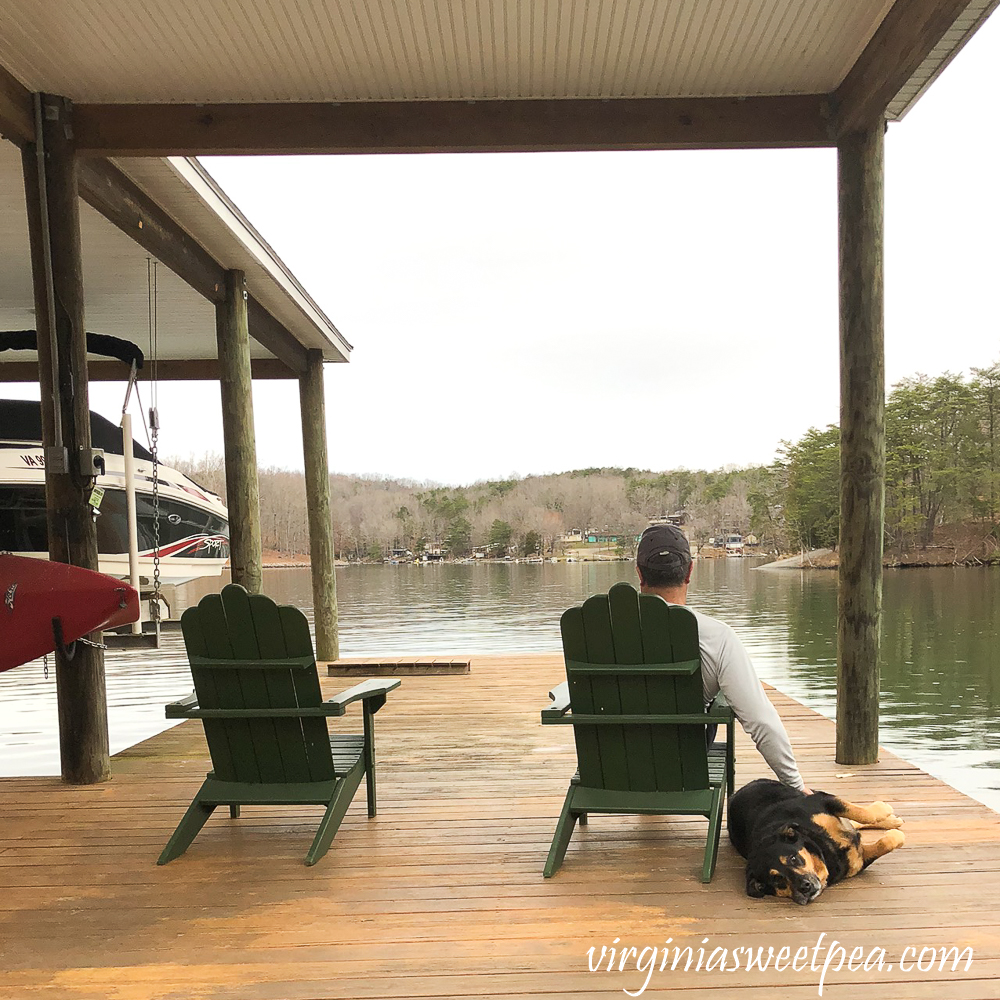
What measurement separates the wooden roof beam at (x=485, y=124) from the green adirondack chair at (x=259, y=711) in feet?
7.28

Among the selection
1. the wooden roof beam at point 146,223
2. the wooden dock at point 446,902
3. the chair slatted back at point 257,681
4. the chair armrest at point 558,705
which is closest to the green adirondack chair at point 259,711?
the chair slatted back at point 257,681

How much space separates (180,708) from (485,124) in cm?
273

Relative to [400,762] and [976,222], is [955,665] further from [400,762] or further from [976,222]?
[976,222]

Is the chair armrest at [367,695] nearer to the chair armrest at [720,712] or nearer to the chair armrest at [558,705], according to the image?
the chair armrest at [558,705]

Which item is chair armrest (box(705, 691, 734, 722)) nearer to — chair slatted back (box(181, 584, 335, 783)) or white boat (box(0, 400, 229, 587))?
chair slatted back (box(181, 584, 335, 783))

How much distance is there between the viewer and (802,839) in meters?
3.01

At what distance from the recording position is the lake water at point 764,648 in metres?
9.25

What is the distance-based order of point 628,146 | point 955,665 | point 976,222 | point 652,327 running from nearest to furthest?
1. point 628,146
2. point 955,665
3. point 976,222
4. point 652,327

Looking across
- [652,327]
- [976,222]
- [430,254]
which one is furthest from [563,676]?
[430,254]

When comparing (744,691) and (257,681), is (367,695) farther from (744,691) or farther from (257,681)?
(744,691)

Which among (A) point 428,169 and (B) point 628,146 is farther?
(A) point 428,169

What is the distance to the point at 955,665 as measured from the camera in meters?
14.7

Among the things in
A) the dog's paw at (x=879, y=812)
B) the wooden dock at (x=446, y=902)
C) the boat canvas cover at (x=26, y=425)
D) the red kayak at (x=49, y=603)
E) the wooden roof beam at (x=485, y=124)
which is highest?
the wooden roof beam at (x=485, y=124)

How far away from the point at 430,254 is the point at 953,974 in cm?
8143
